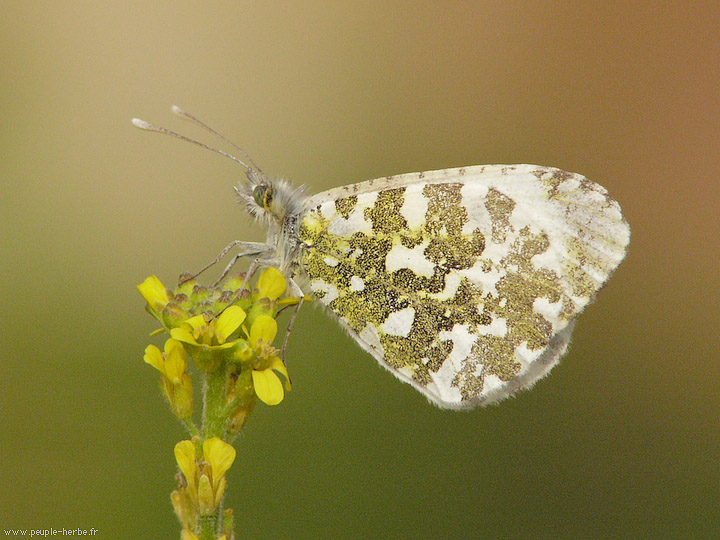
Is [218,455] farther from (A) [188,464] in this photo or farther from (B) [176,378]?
(B) [176,378]

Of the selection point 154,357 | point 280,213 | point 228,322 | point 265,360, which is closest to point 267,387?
point 265,360

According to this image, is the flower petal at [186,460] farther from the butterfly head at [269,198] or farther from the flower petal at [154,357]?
the butterfly head at [269,198]

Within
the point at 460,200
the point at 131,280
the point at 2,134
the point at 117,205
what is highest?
the point at 2,134

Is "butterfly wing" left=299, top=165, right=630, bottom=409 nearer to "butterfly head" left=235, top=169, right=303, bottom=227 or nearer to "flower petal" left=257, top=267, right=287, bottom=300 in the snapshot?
"butterfly head" left=235, top=169, right=303, bottom=227

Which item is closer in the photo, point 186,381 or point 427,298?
point 186,381

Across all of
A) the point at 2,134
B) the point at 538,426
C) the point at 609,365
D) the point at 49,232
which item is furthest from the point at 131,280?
the point at 609,365

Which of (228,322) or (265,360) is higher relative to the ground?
(228,322)

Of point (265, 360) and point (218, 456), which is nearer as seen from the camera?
point (218, 456)

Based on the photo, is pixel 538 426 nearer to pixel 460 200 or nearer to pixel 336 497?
pixel 336 497
